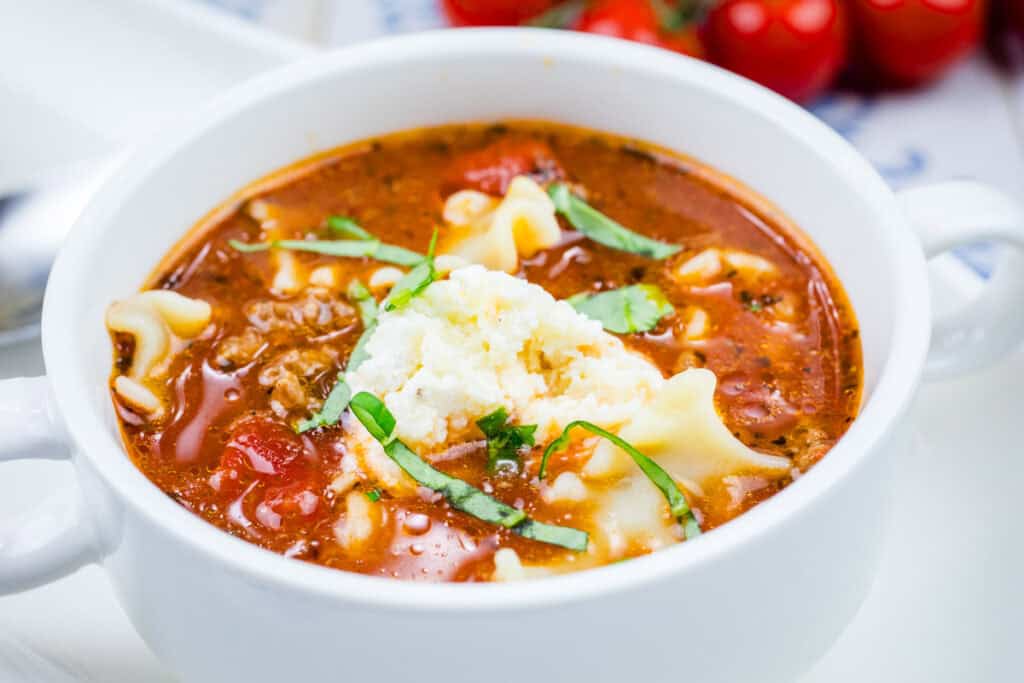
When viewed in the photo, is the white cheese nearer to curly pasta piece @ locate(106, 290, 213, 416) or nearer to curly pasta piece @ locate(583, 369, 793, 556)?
curly pasta piece @ locate(583, 369, 793, 556)

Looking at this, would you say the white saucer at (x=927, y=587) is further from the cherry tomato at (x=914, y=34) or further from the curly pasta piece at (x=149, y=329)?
the cherry tomato at (x=914, y=34)

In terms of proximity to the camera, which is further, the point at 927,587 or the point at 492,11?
the point at 492,11

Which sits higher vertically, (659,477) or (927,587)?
(659,477)

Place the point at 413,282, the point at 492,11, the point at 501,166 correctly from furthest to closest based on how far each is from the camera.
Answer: the point at 492,11, the point at 501,166, the point at 413,282

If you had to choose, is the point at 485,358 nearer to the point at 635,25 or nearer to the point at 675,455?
the point at 675,455

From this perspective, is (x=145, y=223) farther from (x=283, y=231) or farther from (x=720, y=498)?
(x=720, y=498)

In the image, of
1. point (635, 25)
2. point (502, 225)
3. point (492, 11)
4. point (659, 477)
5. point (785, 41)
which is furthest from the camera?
point (492, 11)

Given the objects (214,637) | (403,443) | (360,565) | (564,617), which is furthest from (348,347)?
(564,617)

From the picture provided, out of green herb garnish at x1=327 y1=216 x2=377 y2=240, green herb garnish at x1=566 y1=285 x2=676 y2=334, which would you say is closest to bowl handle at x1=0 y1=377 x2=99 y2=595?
green herb garnish at x1=327 y1=216 x2=377 y2=240

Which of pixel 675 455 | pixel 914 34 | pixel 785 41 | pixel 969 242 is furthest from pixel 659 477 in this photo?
pixel 914 34
